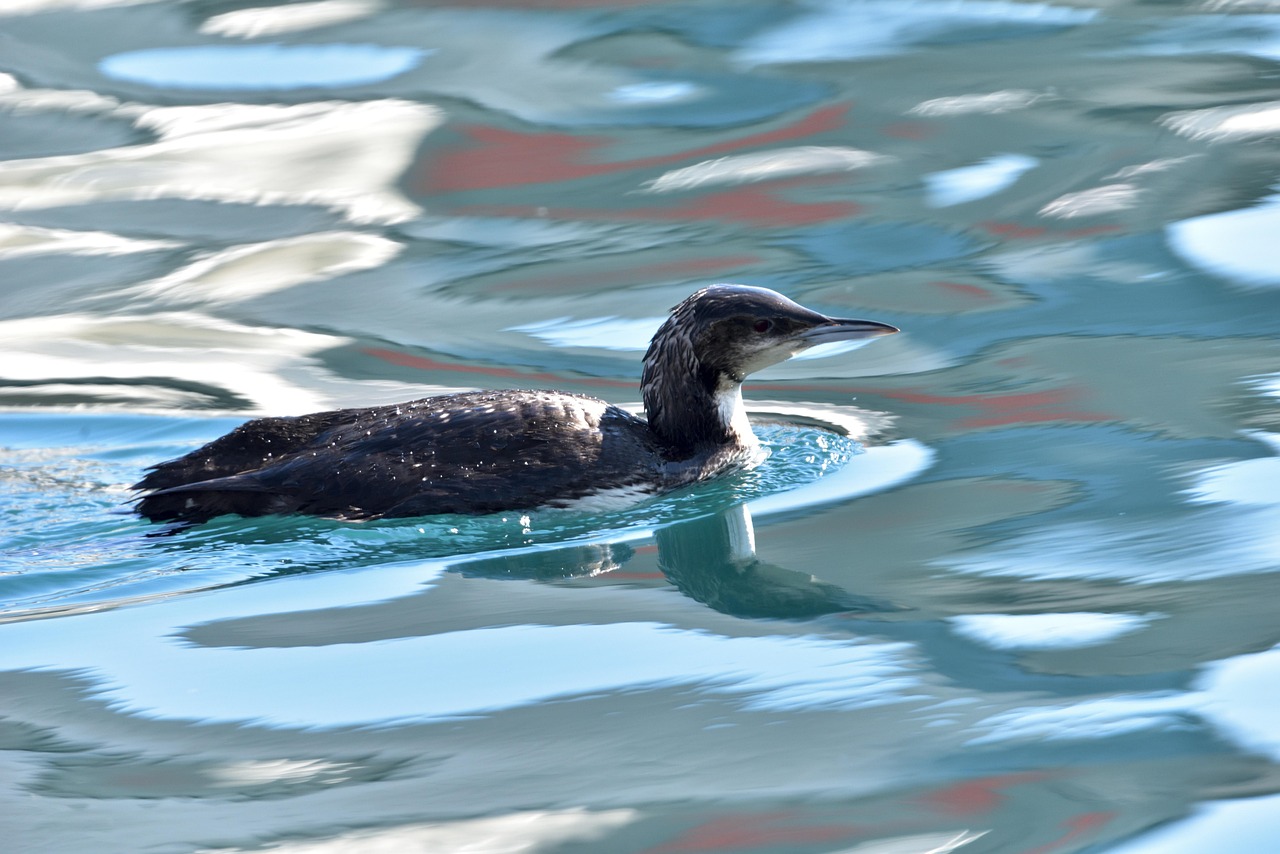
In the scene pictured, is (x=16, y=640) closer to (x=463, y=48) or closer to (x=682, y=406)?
(x=682, y=406)

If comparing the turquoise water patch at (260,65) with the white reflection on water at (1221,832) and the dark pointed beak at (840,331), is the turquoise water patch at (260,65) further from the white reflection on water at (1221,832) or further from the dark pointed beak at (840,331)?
the white reflection on water at (1221,832)

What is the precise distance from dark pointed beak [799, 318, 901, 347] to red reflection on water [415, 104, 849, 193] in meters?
3.92

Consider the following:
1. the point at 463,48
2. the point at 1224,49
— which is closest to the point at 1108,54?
the point at 1224,49

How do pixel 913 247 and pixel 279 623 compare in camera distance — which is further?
pixel 913 247

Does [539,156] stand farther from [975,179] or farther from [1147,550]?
[1147,550]

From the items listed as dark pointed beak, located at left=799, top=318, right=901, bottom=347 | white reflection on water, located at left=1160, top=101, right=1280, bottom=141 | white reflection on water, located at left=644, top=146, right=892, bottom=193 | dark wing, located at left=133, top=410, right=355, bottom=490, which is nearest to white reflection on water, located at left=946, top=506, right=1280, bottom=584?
dark pointed beak, located at left=799, top=318, right=901, bottom=347

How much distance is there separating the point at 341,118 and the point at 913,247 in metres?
3.93

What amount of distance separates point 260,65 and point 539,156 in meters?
2.32

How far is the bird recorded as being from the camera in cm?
614

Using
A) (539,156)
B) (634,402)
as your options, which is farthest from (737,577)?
(539,156)

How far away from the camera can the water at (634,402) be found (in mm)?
3986

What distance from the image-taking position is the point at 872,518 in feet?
19.7

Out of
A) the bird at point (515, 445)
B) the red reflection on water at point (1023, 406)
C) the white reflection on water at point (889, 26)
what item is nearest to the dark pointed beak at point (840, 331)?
the bird at point (515, 445)

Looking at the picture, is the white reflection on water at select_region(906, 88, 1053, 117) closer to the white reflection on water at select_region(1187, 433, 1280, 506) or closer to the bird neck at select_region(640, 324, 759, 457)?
the bird neck at select_region(640, 324, 759, 457)
